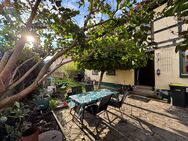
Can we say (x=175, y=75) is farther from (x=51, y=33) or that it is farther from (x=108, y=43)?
(x=51, y=33)

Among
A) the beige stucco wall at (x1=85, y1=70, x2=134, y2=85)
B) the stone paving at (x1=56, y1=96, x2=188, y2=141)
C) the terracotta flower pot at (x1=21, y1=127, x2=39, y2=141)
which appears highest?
the beige stucco wall at (x1=85, y1=70, x2=134, y2=85)

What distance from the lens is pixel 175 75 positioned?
7707 mm

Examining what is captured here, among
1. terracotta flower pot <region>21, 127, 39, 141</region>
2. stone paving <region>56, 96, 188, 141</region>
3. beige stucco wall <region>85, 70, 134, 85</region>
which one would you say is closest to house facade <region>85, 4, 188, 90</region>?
beige stucco wall <region>85, 70, 134, 85</region>

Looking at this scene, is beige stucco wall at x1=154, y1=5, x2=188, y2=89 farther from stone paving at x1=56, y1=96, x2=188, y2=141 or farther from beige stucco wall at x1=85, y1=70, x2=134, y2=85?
beige stucco wall at x1=85, y1=70, x2=134, y2=85

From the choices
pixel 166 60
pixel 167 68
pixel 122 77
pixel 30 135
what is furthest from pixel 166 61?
pixel 30 135

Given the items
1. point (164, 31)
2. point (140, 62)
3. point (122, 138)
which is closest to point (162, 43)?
point (164, 31)

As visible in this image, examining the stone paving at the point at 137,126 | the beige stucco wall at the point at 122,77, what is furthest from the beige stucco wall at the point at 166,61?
the beige stucco wall at the point at 122,77

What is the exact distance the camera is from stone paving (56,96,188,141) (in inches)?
158

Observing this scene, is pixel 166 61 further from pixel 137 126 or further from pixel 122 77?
pixel 137 126

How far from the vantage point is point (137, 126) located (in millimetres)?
4656

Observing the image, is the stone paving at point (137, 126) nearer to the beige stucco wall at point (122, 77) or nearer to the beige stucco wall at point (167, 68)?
the beige stucco wall at point (167, 68)

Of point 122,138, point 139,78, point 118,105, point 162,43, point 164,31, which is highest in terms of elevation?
point 164,31

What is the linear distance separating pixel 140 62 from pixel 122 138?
5.72m

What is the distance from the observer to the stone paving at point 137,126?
4017 mm
